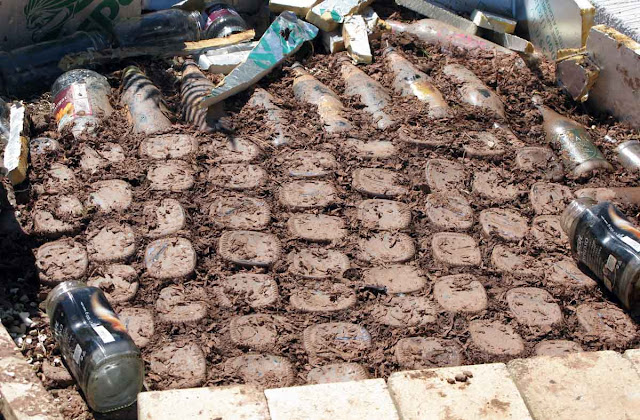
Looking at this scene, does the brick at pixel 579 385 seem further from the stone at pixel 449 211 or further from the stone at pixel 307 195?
the stone at pixel 307 195

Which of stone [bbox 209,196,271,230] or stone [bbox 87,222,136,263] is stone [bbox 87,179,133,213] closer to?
stone [bbox 87,222,136,263]

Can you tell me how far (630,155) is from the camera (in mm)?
4199

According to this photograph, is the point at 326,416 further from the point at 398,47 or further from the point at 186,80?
the point at 398,47

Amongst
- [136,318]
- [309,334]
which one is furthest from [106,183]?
[309,334]

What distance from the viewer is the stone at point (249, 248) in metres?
3.34

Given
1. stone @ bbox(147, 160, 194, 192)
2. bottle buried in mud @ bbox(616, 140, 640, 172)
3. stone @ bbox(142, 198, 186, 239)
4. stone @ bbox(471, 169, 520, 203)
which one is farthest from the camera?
bottle buried in mud @ bbox(616, 140, 640, 172)

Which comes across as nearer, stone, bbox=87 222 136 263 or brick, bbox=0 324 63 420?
brick, bbox=0 324 63 420

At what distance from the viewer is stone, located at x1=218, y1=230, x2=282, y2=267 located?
3.34 m

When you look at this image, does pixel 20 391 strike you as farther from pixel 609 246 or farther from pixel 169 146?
pixel 609 246

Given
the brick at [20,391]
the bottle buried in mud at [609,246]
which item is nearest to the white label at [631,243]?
the bottle buried in mud at [609,246]

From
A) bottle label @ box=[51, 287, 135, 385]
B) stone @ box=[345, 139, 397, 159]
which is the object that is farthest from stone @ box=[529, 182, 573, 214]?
bottle label @ box=[51, 287, 135, 385]

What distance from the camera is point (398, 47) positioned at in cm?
505

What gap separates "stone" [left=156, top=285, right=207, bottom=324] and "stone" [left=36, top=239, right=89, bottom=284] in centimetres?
35

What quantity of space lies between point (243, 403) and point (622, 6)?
11.5 ft
